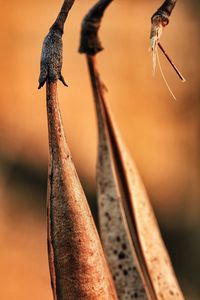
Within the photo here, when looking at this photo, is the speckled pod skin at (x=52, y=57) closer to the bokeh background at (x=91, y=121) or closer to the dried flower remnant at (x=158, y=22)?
the dried flower remnant at (x=158, y=22)

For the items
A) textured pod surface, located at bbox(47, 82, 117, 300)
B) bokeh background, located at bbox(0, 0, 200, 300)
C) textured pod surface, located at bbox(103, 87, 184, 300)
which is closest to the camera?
textured pod surface, located at bbox(47, 82, 117, 300)

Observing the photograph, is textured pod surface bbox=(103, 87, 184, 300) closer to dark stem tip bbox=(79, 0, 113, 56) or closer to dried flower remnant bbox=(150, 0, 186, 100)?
dark stem tip bbox=(79, 0, 113, 56)

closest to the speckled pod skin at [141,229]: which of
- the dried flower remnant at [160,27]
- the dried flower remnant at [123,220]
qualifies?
the dried flower remnant at [123,220]

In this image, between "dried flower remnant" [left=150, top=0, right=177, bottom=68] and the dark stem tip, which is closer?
"dried flower remnant" [left=150, top=0, right=177, bottom=68]

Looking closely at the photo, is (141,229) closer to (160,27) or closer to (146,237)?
(146,237)

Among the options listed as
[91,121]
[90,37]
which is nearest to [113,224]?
[90,37]

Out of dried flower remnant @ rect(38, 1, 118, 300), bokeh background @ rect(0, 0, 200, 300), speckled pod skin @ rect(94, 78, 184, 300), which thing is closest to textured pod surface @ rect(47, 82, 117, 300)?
dried flower remnant @ rect(38, 1, 118, 300)

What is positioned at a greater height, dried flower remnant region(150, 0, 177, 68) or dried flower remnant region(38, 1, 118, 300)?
dried flower remnant region(150, 0, 177, 68)
